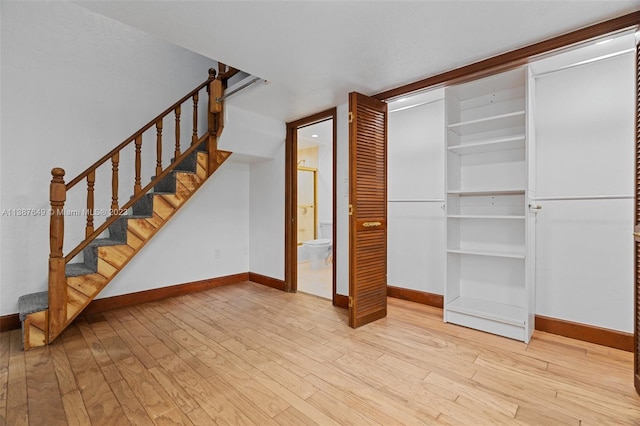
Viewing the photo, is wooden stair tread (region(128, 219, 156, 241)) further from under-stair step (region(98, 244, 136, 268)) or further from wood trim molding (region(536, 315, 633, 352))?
wood trim molding (region(536, 315, 633, 352))

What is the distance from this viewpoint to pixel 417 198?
134 inches

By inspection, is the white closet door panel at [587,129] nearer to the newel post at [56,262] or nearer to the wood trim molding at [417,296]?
the wood trim molding at [417,296]

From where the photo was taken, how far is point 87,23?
296 cm

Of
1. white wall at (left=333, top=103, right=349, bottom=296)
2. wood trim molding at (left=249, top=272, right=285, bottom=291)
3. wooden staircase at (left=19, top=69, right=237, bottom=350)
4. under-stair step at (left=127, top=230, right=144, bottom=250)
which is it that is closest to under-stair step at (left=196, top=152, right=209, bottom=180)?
wooden staircase at (left=19, top=69, right=237, bottom=350)

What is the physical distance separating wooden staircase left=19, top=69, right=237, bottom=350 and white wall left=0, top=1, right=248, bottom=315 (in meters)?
0.35

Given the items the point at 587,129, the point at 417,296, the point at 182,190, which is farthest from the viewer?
the point at 417,296

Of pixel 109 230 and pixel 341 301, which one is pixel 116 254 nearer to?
pixel 109 230

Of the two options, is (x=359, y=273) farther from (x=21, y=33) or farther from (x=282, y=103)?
(x=21, y=33)

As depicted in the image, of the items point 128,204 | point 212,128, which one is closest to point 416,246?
point 212,128

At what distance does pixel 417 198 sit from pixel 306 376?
2279 mm

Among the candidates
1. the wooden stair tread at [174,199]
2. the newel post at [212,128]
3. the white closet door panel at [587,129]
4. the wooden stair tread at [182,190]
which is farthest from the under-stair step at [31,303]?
the white closet door panel at [587,129]

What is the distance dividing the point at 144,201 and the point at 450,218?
312 centimetres

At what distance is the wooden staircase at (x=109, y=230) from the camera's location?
2264 mm

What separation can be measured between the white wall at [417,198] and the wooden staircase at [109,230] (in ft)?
6.66
